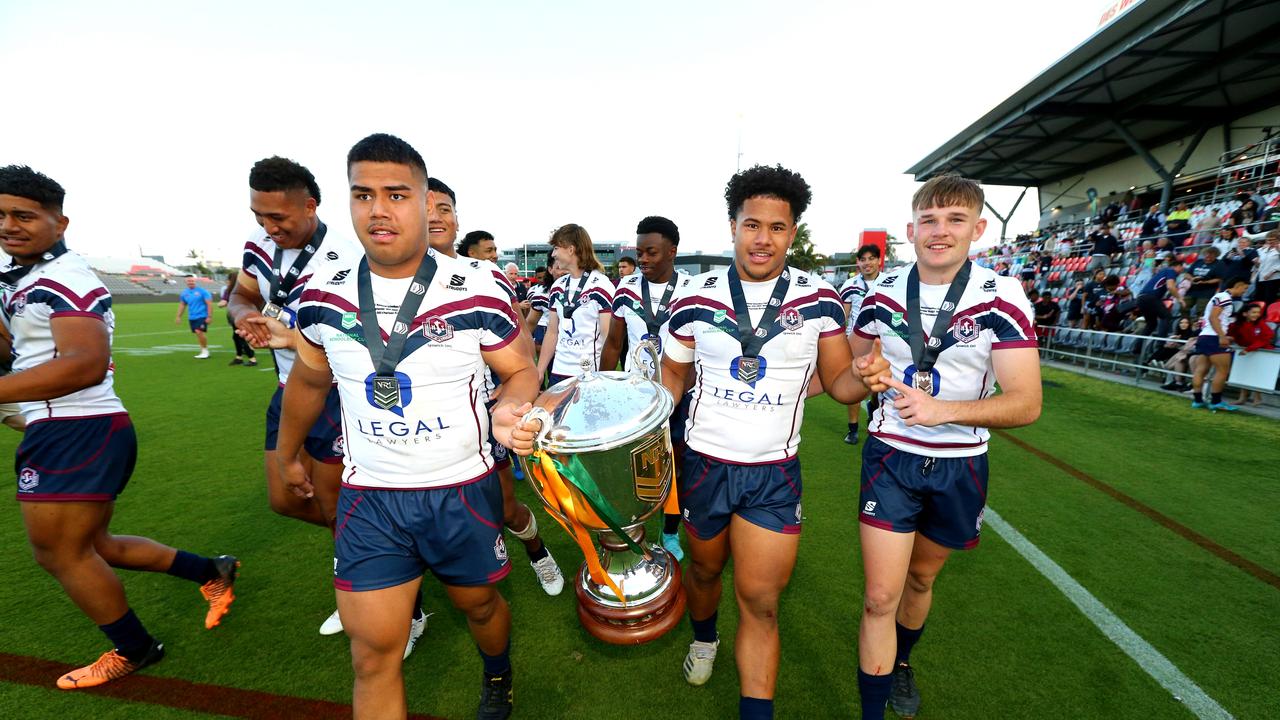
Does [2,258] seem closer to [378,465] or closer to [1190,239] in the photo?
[378,465]

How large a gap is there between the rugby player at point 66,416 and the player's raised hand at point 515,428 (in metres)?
1.99

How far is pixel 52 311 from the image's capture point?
2.31 meters

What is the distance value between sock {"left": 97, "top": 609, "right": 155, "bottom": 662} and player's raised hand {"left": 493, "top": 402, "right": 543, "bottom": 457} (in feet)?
8.17

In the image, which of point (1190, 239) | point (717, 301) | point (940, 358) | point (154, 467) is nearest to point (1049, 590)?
point (940, 358)

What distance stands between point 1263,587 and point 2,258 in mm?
8541

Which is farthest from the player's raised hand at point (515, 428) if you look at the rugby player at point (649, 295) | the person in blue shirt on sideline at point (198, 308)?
the person in blue shirt on sideline at point (198, 308)

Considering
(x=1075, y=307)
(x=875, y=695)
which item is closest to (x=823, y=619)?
(x=875, y=695)

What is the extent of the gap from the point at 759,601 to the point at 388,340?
5.87 ft

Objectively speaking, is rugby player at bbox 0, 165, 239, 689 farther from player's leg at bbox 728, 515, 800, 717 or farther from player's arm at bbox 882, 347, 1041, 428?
player's arm at bbox 882, 347, 1041, 428

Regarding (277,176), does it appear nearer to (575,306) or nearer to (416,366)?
(416,366)

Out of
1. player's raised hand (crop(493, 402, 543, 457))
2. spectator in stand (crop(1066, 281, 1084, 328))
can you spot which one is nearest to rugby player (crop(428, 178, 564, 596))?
player's raised hand (crop(493, 402, 543, 457))

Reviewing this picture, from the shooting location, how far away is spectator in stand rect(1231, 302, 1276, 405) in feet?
24.2

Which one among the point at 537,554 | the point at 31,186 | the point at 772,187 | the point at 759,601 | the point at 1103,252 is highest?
the point at 1103,252

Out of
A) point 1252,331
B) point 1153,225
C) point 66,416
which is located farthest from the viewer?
point 1153,225
